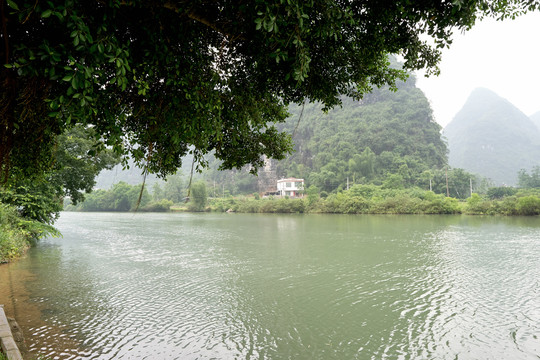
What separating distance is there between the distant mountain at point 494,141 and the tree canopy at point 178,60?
117 m

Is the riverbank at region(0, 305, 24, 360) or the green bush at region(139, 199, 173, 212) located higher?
the green bush at region(139, 199, 173, 212)

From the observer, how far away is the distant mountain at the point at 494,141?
110750mm

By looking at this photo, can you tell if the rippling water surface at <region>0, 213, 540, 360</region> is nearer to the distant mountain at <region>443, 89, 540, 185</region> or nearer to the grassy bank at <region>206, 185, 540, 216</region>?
the grassy bank at <region>206, 185, 540, 216</region>

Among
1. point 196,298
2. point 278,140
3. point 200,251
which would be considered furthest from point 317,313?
point 200,251

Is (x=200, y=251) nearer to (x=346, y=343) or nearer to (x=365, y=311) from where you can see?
(x=365, y=311)

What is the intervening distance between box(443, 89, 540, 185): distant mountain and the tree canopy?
117m

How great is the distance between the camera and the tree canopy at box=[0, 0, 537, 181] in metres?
2.41

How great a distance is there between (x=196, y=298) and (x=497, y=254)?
1321 cm

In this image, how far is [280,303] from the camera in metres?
8.90

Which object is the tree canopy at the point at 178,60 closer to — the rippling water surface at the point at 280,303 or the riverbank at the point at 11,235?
the rippling water surface at the point at 280,303

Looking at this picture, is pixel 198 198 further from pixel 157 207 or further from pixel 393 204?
pixel 393 204

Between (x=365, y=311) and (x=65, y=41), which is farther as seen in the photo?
(x=365, y=311)

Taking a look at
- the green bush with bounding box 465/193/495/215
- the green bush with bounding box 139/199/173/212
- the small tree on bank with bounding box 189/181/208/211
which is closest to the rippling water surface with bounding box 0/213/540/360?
the green bush with bounding box 465/193/495/215

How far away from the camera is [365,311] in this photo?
27.3 ft
